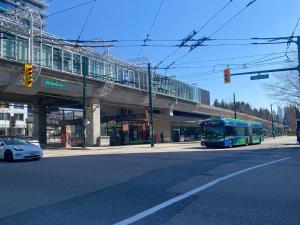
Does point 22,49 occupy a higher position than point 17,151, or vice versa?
point 22,49

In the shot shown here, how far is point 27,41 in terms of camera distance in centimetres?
3522

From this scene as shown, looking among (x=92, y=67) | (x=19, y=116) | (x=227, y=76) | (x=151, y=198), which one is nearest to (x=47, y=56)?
(x=92, y=67)

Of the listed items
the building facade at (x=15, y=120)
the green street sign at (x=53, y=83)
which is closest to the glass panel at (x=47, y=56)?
the green street sign at (x=53, y=83)

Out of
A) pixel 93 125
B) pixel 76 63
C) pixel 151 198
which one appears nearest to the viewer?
pixel 151 198

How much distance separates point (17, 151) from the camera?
19.5m

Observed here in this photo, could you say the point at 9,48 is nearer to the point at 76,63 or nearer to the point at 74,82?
the point at 74,82

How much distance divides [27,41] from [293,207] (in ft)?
106

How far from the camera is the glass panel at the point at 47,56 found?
38.3 m

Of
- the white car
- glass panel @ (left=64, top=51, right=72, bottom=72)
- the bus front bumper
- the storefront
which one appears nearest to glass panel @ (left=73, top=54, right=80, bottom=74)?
glass panel @ (left=64, top=51, right=72, bottom=72)

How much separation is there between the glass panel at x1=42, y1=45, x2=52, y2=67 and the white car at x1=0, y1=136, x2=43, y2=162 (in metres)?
19.0

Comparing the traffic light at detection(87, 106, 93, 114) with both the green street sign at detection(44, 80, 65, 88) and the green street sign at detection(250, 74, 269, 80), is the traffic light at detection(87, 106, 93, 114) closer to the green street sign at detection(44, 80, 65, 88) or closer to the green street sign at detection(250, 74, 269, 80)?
the green street sign at detection(44, 80, 65, 88)

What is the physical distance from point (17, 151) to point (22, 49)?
18598mm

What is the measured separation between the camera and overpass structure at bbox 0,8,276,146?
34.3 m

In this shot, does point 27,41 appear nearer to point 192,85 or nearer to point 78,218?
point 78,218
